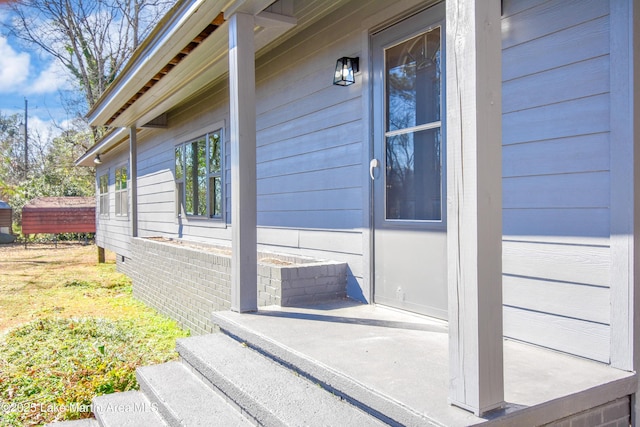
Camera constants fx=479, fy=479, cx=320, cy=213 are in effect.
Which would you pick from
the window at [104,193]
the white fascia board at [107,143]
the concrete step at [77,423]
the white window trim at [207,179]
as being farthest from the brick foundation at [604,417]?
the window at [104,193]

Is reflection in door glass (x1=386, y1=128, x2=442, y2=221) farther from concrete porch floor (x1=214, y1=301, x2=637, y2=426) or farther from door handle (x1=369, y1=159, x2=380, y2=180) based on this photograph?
concrete porch floor (x1=214, y1=301, x2=637, y2=426)

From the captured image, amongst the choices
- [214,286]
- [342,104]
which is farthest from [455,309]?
[214,286]

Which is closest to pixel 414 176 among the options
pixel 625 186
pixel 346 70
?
pixel 346 70

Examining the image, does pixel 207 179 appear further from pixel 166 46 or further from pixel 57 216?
pixel 57 216

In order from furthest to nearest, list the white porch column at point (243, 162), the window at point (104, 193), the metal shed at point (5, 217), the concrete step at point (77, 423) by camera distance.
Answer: the metal shed at point (5, 217) < the window at point (104, 193) < the white porch column at point (243, 162) < the concrete step at point (77, 423)

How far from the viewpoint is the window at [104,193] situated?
44.3ft

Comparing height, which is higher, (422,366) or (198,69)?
(198,69)

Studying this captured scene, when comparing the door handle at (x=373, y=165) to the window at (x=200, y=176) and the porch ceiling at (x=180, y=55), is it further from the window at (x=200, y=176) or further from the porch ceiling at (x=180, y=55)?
the window at (x=200, y=176)

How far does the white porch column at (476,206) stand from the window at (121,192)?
406 inches

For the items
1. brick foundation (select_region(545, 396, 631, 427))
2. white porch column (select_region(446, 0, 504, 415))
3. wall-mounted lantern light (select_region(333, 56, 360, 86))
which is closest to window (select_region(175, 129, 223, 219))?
wall-mounted lantern light (select_region(333, 56, 360, 86))

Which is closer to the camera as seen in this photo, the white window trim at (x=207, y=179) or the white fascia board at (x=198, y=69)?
the white fascia board at (x=198, y=69)

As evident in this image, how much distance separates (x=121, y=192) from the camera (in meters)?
11.6

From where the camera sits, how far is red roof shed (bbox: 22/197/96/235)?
17.3 m

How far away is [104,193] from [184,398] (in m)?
12.8
